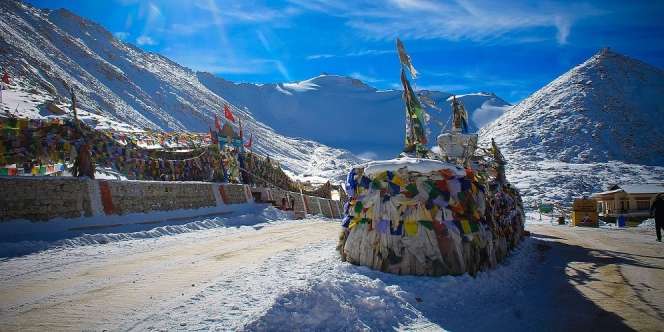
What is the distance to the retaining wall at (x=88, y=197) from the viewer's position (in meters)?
10.0

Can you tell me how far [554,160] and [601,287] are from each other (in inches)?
3937

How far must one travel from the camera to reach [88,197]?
12.1 metres

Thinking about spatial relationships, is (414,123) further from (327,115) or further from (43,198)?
(327,115)

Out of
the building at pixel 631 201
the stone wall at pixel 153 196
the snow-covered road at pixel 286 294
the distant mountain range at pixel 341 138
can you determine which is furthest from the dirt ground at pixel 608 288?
the distant mountain range at pixel 341 138

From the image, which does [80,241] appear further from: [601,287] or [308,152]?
[308,152]

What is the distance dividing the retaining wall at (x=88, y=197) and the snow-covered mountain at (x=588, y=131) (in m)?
63.4

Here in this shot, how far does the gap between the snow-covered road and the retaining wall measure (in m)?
1.82

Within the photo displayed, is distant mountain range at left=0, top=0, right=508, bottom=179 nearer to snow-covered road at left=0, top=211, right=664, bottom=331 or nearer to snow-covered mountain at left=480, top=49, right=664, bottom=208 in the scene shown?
snow-covered road at left=0, top=211, right=664, bottom=331

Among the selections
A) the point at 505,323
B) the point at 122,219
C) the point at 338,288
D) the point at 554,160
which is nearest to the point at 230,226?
the point at 122,219

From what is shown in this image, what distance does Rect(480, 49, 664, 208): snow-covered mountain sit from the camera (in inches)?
3091

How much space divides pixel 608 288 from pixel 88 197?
13.6 m

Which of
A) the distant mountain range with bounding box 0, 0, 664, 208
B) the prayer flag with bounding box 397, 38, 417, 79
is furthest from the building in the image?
the prayer flag with bounding box 397, 38, 417, 79

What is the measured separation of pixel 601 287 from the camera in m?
8.10

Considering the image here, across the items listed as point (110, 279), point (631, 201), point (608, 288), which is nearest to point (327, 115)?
point (631, 201)
